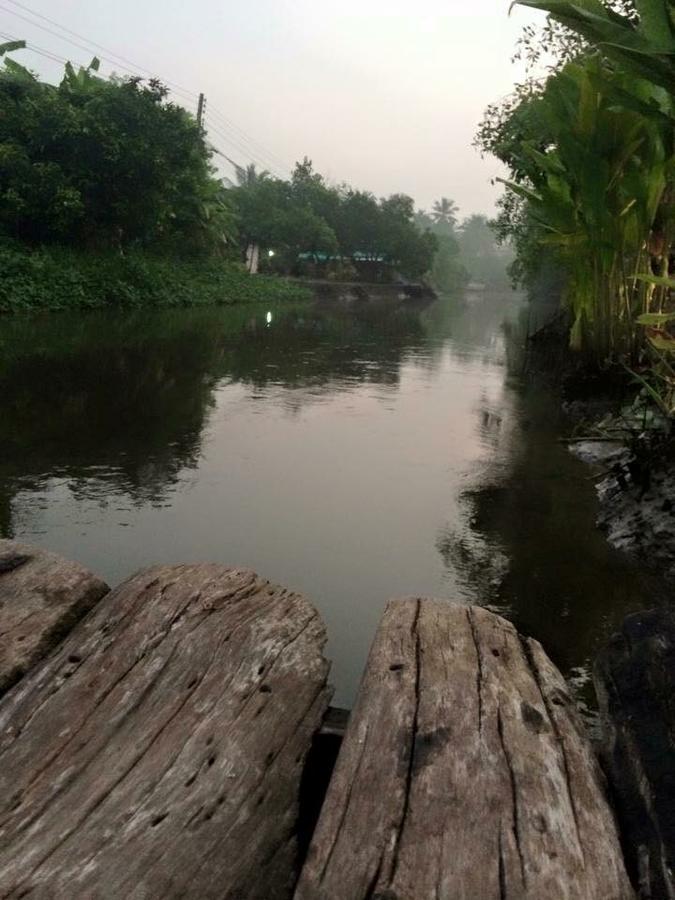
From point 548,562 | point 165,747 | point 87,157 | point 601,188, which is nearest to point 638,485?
point 548,562

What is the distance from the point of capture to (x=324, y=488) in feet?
16.0

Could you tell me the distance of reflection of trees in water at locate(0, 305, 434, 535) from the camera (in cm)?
484

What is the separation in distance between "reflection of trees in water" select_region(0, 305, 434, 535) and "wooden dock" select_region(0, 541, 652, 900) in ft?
7.50

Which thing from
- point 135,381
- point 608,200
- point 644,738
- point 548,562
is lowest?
point 548,562

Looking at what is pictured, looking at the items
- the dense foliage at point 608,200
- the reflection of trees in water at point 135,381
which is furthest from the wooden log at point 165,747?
the dense foliage at point 608,200

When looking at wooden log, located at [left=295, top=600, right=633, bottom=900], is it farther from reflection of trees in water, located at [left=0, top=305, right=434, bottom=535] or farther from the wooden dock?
reflection of trees in water, located at [left=0, top=305, right=434, bottom=535]

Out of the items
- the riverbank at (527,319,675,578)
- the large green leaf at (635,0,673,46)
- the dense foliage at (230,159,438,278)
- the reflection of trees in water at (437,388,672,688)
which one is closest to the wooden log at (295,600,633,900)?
the reflection of trees in water at (437,388,672,688)

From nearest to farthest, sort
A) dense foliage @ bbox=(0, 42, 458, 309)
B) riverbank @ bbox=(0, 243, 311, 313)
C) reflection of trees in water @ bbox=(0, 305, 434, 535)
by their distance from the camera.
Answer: reflection of trees in water @ bbox=(0, 305, 434, 535) < riverbank @ bbox=(0, 243, 311, 313) < dense foliage @ bbox=(0, 42, 458, 309)

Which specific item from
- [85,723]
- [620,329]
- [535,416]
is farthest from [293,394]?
[85,723]

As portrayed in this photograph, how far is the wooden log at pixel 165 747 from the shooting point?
125 cm

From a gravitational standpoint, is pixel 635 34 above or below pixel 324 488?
above

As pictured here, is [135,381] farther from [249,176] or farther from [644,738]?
[249,176]

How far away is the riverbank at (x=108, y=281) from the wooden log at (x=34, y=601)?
13.3 meters

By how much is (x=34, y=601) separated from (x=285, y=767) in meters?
0.99
